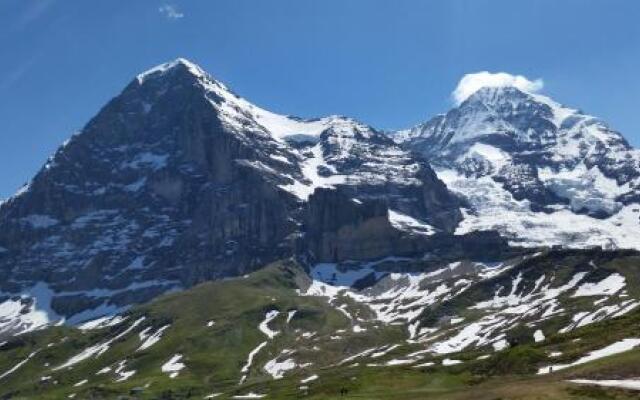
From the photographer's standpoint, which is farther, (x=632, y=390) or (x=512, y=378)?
(x=512, y=378)

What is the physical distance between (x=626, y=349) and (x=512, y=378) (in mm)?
17438

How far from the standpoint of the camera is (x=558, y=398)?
3482 inches

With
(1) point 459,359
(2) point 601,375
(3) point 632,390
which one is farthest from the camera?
(1) point 459,359

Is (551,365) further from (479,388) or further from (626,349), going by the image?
(479,388)

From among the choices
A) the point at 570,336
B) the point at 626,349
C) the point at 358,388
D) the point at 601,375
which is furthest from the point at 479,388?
the point at 570,336

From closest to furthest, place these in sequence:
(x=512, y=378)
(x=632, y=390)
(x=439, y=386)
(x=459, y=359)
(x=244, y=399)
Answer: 1. (x=632, y=390)
2. (x=512, y=378)
3. (x=439, y=386)
4. (x=244, y=399)
5. (x=459, y=359)

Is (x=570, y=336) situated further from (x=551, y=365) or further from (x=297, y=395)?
(x=297, y=395)

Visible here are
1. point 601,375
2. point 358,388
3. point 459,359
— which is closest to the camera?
point 601,375

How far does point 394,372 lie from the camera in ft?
552

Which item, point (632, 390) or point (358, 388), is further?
point (358, 388)

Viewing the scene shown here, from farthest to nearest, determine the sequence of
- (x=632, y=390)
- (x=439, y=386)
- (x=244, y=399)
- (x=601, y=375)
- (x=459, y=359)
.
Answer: (x=459, y=359)
(x=244, y=399)
(x=439, y=386)
(x=601, y=375)
(x=632, y=390)

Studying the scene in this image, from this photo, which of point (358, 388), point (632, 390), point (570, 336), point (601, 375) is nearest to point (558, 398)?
point (632, 390)

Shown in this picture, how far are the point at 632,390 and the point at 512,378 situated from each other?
3330 centimetres

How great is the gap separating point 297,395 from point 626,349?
6852 cm
